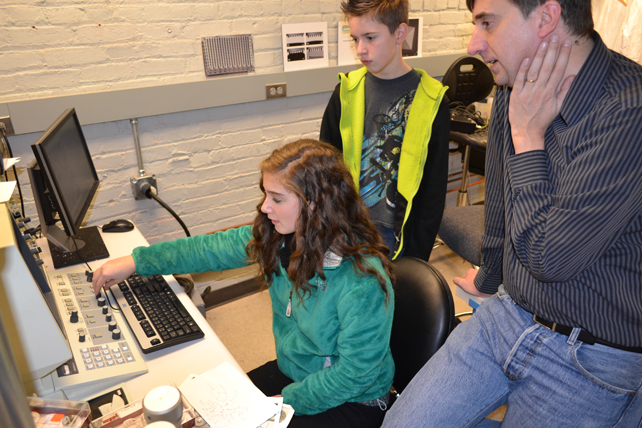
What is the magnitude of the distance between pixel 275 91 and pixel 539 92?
65.0 inches

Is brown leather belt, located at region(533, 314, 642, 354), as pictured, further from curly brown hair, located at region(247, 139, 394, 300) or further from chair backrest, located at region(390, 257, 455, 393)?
curly brown hair, located at region(247, 139, 394, 300)

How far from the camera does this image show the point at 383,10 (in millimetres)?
1639

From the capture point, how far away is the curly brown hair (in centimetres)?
116

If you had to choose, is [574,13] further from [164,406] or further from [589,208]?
[164,406]

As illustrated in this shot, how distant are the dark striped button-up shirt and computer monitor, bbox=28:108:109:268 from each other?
1.20 meters

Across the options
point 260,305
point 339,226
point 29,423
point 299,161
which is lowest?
point 260,305

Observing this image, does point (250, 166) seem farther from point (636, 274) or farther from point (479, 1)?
point (636, 274)

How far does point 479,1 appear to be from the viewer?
3.04 ft

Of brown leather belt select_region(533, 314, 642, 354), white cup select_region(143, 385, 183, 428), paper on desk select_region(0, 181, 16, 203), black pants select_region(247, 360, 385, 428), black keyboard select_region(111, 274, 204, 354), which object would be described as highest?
paper on desk select_region(0, 181, 16, 203)

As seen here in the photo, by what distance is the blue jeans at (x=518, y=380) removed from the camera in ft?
2.83

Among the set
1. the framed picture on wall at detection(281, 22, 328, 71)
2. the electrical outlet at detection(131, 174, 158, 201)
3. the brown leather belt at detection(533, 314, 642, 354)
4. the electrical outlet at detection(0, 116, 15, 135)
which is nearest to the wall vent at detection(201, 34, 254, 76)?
the framed picture on wall at detection(281, 22, 328, 71)

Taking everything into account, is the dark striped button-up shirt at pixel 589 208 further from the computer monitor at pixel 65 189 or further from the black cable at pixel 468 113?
the black cable at pixel 468 113

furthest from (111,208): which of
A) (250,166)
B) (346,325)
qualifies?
(346,325)

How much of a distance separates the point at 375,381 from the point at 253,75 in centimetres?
161
